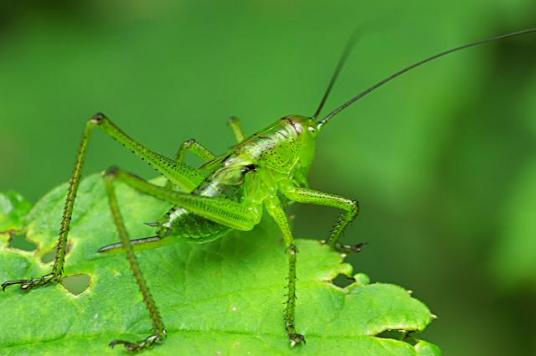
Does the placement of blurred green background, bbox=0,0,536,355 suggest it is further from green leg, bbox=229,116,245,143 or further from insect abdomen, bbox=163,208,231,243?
insect abdomen, bbox=163,208,231,243

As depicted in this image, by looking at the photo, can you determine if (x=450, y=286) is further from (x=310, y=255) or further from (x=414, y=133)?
(x=310, y=255)

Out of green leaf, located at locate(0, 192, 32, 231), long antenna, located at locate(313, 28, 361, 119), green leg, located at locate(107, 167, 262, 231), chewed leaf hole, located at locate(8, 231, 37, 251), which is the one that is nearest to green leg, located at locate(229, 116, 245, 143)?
long antenna, located at locate(313, 28, 361, 119)

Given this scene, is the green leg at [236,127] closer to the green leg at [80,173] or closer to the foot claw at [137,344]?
the green leg at [80,173]

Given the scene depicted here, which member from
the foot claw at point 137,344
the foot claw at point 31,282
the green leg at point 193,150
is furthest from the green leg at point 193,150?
→ the foot claw at point 137,344

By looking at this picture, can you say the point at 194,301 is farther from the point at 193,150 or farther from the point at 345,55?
the point at 345,55

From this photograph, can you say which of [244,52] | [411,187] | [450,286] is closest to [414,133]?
[411,187]

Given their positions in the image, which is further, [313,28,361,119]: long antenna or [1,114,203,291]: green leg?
[313,28,361,119]: long antenna

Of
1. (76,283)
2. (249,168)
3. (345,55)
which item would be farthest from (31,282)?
(345,55)
